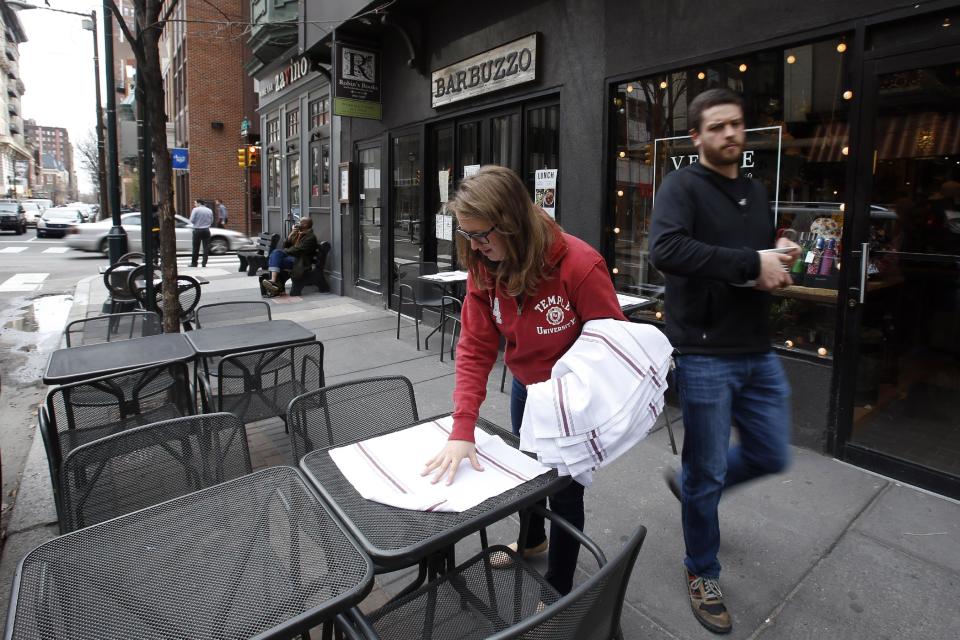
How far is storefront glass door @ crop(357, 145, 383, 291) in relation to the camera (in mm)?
9594

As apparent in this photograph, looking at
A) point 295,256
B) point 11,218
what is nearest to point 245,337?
point 295,256

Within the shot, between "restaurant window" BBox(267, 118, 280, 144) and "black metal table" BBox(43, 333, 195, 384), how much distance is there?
12.4 metres

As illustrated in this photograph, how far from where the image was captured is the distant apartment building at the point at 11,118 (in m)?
→ 80.1

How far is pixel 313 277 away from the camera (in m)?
11.1

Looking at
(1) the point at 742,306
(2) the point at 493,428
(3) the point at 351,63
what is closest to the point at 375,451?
(2) the point at 493,428

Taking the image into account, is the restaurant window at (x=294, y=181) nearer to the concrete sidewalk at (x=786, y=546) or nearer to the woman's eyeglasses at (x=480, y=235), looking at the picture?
the concrete sidewalk at (x=786, y=546)

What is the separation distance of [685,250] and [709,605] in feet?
4.71

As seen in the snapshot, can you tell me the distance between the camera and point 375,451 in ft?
6.60

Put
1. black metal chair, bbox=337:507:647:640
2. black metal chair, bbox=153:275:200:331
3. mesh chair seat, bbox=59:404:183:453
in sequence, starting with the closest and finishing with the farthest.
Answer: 1. black metal chair, bbox=337:507:647:640
2. mesh chair seat, bbox=59:404:183:453
3. black metal chair, bbox=153:275:200:331

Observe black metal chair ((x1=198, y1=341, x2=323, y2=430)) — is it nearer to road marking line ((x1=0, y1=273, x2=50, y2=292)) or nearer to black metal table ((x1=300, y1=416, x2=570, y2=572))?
black metal table ((x1=300, y1=416, x2=570, y2=572))

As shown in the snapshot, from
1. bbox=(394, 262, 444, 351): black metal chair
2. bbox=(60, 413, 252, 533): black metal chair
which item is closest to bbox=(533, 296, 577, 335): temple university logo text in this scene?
bbox=(60, 413, 252, 533): black metal chair

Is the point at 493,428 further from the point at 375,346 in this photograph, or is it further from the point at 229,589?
the point at 375,346

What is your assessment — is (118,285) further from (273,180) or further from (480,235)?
(273,180)

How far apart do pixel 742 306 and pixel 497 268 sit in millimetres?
983
